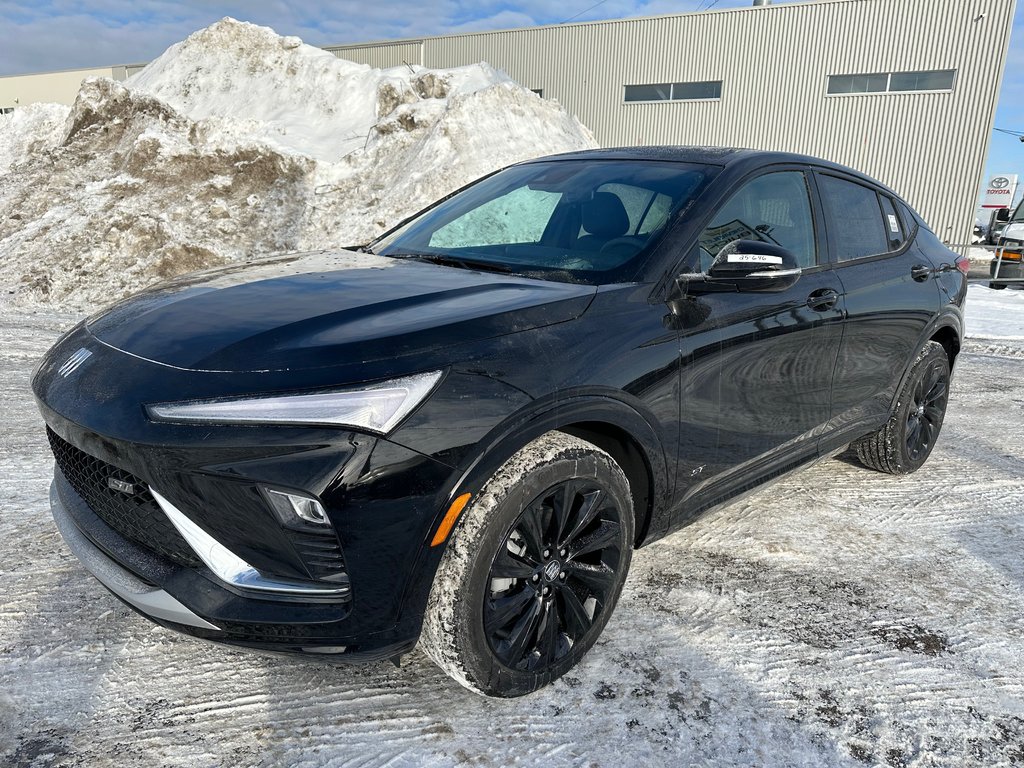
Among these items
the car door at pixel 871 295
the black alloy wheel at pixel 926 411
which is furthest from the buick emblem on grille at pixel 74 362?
the black alloy wheel at pixel 926 411

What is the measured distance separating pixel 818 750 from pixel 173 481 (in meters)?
1.91

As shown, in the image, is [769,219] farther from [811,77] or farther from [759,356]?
[811,77]

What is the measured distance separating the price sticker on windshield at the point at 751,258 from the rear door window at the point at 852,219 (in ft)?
3.48

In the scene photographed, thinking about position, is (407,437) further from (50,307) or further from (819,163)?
(50,307)

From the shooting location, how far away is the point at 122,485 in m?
2.00

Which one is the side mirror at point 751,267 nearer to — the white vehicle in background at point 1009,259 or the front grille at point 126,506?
the front grille at point 126,506

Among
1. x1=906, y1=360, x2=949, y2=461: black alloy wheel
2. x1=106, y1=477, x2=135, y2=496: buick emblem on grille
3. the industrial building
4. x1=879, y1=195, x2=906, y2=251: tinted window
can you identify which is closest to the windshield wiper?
x1=106, y1=477, x2=135, y2=496: buick emblem on grille

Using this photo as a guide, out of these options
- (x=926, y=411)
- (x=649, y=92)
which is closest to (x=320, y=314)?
(x=926, y=411)

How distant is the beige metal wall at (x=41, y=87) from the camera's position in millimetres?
39838

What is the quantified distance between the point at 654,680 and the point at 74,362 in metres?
2.04

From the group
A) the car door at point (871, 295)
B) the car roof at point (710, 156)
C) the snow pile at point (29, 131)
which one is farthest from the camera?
the snow pile at point (29, 131)

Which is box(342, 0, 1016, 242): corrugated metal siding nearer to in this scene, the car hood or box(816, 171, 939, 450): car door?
box(816, 171, 939, 450): car door

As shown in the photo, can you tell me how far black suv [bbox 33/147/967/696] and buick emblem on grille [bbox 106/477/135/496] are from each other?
0.02 metres

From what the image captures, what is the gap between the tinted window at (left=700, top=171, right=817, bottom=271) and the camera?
288 centimetres
